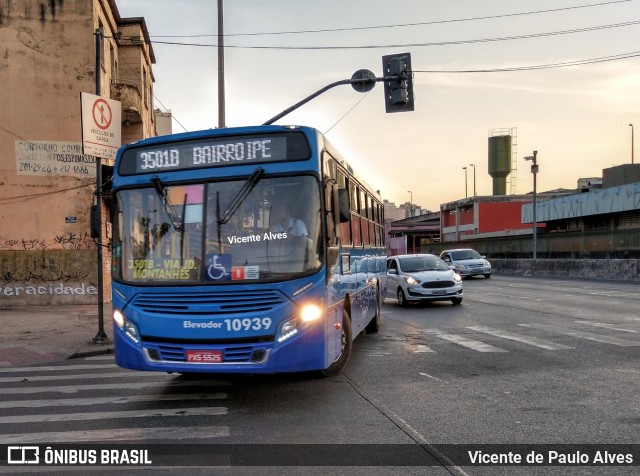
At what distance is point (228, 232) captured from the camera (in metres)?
6.24

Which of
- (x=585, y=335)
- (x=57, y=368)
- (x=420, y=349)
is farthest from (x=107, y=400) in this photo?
(x=585, y=335)

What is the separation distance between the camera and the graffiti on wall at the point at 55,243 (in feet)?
64.2

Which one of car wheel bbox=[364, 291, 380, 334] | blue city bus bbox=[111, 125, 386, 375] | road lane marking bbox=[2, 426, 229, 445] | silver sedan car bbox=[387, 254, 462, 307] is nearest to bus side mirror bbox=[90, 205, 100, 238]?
blue city bus bbox=[111, 125, 386, 375]

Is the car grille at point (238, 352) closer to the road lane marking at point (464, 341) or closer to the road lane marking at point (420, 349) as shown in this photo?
the road lane marking at point (420, 349)

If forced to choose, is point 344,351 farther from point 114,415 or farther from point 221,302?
point 114,415

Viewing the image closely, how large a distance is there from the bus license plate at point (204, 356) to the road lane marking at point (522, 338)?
6188 millimetres

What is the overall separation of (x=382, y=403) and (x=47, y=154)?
17.5m

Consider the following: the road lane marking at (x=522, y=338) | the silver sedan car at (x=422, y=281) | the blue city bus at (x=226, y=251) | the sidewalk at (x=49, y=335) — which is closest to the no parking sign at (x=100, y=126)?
the sidewalk at (x=49, y=335)

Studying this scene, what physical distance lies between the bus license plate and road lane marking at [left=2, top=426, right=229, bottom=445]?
711 millimetres

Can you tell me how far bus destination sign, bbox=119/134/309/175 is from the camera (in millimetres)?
6484

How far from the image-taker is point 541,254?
44844 millimetres

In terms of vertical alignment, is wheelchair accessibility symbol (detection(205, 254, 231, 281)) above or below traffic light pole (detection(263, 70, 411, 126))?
below

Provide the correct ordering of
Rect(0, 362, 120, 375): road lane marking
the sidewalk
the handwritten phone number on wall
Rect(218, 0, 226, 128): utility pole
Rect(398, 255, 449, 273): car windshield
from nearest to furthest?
Rect(0, 362, 120, 375): road lane marking
the sidewalk
Rect(218, 0, 226, 128): utility pole
Rect(398, 255, 449, 273): car windshield
the handwritten phone number on wall

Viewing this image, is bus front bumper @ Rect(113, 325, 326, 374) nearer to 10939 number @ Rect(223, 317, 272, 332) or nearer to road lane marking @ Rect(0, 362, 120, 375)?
10939 number @ Rect(223, 317, 272, 332)
